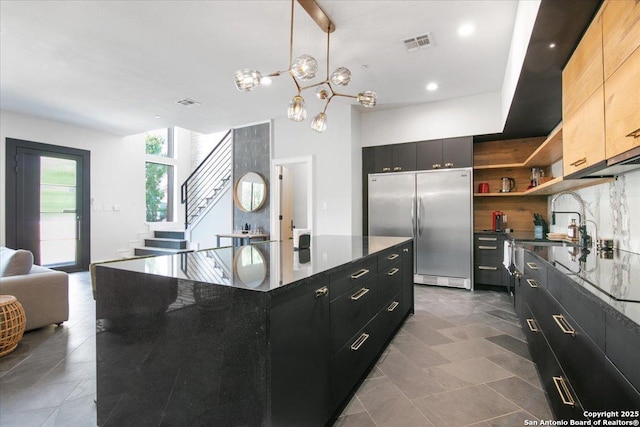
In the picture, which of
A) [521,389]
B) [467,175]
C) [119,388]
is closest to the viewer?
[119,388]

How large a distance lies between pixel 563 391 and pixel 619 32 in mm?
1745

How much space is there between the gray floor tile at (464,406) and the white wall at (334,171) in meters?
3.28

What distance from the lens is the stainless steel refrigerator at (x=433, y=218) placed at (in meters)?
4.66

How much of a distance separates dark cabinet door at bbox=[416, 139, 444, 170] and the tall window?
624 cm

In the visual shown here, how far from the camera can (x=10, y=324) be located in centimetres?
258

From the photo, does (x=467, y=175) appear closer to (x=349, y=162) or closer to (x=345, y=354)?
(x=349, y=162)

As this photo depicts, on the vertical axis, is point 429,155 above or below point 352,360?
above

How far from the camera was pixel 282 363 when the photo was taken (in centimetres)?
116

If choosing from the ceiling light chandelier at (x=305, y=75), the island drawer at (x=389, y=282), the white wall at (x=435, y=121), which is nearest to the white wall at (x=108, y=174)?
the white wall at (x=435, y=121)

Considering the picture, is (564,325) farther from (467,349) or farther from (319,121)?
(319,121)

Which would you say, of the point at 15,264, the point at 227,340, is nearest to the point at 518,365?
the point at 227,340

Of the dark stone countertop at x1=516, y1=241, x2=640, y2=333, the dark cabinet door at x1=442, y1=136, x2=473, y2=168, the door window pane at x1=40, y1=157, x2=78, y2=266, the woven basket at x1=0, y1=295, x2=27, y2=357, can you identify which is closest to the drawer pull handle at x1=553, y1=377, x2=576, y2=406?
the dark stone countertop at x1=516, y1=241, x2=640, y2=333

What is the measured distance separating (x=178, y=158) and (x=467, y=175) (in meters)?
7.02

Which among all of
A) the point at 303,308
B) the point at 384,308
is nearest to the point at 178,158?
the point at 384,308
